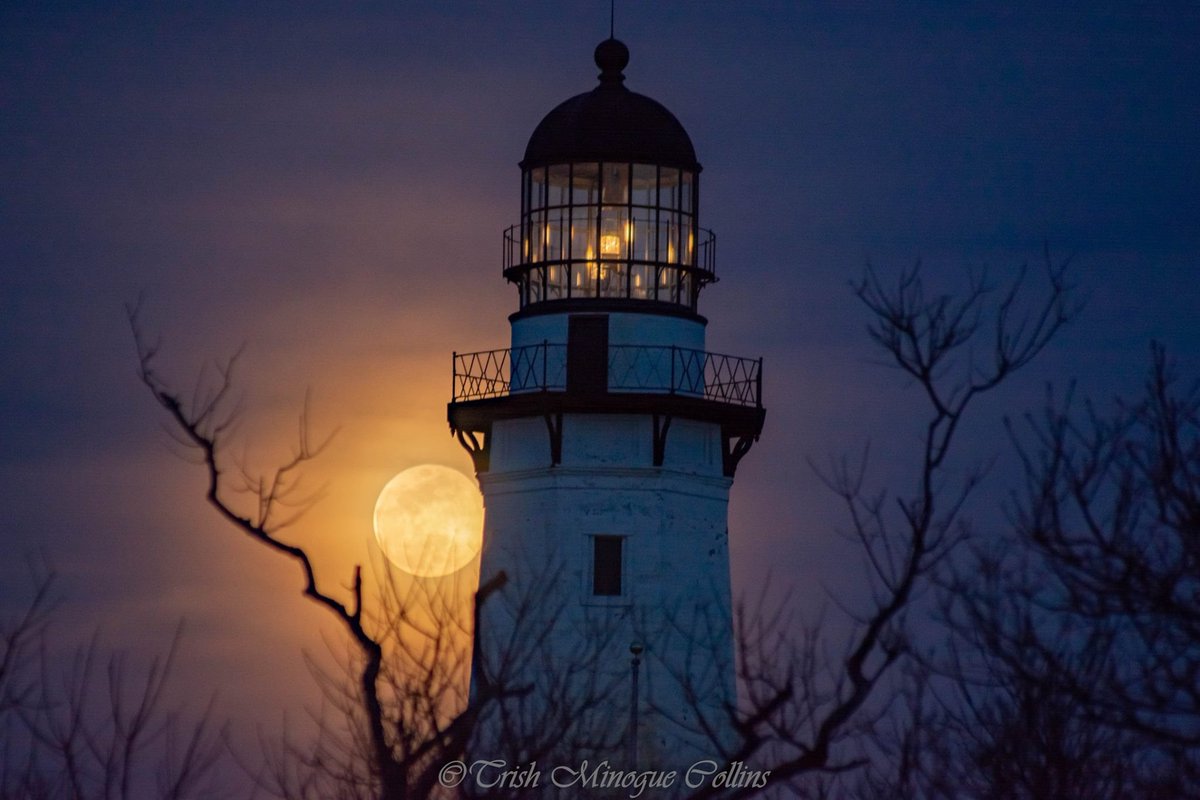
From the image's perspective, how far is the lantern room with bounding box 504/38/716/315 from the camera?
4725cm

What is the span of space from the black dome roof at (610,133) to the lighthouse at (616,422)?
4 cm

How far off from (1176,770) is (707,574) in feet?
62.1

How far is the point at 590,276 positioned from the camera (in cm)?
4753

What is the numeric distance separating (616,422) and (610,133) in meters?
5.32

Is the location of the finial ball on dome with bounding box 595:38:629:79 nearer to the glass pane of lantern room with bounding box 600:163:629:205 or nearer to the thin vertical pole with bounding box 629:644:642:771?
the glass pane of lantern room with bounding box 600:163:629:205

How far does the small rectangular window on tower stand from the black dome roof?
7.01 m

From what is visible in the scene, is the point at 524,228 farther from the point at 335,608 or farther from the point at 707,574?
the point at 335,608

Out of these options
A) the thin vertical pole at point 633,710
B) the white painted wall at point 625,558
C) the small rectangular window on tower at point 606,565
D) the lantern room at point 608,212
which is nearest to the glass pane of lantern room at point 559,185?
the lantern room at point 608,212

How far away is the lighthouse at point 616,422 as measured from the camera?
152 feet

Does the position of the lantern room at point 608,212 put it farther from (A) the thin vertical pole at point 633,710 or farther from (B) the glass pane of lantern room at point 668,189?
(A) the thin vertical pole at point 633,710

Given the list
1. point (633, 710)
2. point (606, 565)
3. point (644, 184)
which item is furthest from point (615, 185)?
point (633, 710)

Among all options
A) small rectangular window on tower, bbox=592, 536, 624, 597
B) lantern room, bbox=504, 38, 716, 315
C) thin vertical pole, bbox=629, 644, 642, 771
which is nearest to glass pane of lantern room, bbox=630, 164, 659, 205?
lantern room, bbox=504, 38, 716, 315

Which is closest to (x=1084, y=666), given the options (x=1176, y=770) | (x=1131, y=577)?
(x=1176, y=770)

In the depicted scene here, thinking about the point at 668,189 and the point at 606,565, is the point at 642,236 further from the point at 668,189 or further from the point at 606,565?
the point at 606,565
